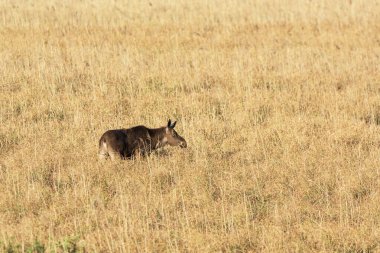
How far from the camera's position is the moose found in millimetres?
10227

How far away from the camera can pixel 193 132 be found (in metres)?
12.0

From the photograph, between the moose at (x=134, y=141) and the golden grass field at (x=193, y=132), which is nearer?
the golden grass field at (x=193, y=132)

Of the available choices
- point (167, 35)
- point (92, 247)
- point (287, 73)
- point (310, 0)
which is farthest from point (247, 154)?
point (310, 0)

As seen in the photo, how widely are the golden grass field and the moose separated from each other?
0.70 ft

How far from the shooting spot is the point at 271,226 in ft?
24.9

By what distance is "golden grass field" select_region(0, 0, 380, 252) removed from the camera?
24.8 feet

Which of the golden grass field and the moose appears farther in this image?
the moose

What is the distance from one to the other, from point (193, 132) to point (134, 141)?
171 centimetres

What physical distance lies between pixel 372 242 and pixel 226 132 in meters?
5.21

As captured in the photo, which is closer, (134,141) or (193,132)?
(134,141)

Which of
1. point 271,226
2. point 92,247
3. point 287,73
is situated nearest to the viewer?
point 92,247

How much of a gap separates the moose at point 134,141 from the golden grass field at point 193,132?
0.21 m

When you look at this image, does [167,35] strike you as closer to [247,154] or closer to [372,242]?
[247,154]

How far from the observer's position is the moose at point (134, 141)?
10.2m
